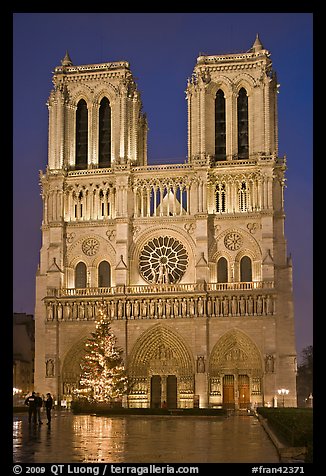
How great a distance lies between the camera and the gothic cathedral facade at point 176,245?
53875mm

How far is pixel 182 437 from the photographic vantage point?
26.0 metres

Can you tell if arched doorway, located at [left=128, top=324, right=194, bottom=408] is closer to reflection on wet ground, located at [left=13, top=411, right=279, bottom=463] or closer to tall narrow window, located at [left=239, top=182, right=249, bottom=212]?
tall narrow window, located at [left=239, top=182, right=249, bottom=212]

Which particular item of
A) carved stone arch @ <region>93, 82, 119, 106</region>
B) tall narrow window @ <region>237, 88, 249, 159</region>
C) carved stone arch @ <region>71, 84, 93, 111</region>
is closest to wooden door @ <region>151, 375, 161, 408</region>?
tall narrow window @ <region>237, 88, 249, 159</region>

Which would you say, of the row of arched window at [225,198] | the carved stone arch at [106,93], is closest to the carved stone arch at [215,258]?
the row of arched window at [225,198]

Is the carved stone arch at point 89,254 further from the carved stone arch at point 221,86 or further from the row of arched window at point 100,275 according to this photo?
the carved stone arch at point 221,86

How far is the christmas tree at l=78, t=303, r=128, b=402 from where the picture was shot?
169 feet

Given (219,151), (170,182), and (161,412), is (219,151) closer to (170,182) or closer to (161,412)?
(170,182)

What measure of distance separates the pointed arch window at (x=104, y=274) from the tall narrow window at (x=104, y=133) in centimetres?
→ 638

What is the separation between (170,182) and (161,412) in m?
17.2

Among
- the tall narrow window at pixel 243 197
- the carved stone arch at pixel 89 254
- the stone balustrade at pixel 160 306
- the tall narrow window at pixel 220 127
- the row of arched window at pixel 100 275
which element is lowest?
the stone balustrade at pixel 160 306

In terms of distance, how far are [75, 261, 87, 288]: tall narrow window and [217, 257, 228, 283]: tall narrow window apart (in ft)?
27.4

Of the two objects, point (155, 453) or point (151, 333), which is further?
point (151, 333)

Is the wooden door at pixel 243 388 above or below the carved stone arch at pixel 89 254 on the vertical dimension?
below
